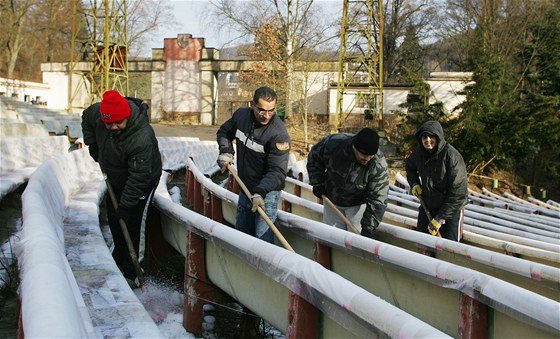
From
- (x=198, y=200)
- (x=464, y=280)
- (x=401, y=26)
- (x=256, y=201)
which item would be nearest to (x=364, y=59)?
(x=401, y=26)

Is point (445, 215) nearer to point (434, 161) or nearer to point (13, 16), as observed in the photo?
point (434, 161)

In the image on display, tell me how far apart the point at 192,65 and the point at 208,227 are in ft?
112

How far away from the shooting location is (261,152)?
17.5ft

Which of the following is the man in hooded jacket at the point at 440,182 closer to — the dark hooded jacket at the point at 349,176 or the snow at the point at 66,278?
the dark hooded jacket at the point at 349,176

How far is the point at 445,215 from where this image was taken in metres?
5.87

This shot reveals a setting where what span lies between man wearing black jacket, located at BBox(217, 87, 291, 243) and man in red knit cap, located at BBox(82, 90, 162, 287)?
0.82 metres

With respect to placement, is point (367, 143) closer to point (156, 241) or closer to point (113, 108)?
point (113, 108)

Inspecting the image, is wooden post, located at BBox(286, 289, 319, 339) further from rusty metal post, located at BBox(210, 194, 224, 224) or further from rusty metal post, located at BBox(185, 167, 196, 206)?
rusty metal post, located at BBox(185, 167, 196, 206)

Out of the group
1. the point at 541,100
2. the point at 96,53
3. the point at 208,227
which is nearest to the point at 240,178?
the point at 208,227

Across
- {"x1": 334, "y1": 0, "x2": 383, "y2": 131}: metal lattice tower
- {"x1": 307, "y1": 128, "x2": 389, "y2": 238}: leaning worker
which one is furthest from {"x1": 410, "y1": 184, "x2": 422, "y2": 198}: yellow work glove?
{"x1": 334, "y1": 0, "x2": 383, "y2": 131}: metal lattice tower

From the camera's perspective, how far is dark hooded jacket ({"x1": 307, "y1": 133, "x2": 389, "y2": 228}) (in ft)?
17.6

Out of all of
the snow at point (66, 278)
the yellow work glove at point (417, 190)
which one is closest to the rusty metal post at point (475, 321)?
the snow at point (66, 278)

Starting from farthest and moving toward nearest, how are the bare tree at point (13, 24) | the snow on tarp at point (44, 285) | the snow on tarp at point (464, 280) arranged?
1. the bare tree at point (13, 24)
2. the snow on tarp at point (464, 280)
3. the snow on tarp at point (44, 285)

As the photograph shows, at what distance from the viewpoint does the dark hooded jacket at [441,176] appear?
5828 millimetres
